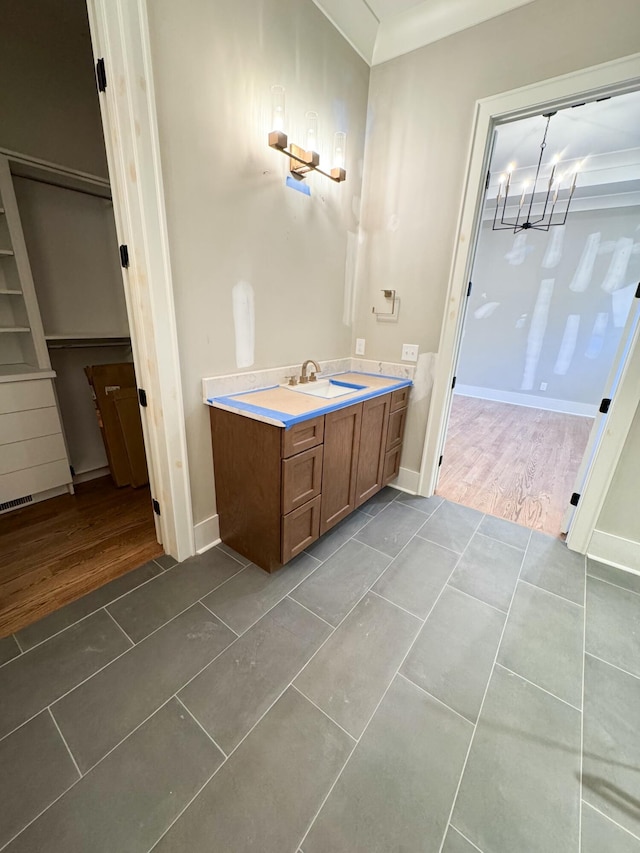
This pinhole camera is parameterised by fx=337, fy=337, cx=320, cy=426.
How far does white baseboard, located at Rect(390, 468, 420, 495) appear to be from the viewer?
260 cm

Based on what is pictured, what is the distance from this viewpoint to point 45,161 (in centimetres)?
201

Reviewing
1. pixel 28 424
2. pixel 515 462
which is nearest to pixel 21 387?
pixel 28 424

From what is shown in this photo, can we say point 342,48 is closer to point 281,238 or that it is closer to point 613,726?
point 281,238

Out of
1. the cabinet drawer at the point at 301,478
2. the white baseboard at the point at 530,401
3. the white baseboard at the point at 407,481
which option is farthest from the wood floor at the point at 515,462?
the cabinet drawer at the point at 301,478

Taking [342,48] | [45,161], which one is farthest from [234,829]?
[342,48]

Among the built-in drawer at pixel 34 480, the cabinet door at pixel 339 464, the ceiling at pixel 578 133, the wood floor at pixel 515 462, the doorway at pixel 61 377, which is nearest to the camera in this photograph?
the cabinet door at pixel 339 464

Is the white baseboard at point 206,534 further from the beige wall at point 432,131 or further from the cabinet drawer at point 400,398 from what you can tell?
the beige wall at point 432,131

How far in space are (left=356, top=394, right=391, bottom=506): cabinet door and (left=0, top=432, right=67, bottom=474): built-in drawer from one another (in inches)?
80.5

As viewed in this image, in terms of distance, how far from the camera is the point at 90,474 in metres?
2.68

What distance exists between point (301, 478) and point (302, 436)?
226 millimetres

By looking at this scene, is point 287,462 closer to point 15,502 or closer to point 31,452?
point 31,452

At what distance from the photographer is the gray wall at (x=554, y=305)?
428 cm

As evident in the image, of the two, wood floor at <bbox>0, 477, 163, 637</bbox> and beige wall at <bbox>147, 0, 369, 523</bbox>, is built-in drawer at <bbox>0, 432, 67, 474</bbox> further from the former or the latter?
beige wall at <bbox>147, 0, 369, 523</bbox>

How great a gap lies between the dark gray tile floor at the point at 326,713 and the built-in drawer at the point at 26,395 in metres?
1.30
